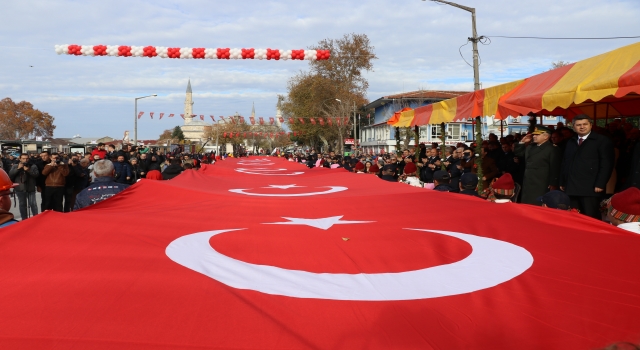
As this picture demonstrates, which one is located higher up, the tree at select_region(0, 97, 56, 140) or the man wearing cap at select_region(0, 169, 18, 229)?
the tree at select_region(0, 97, 56, 140)

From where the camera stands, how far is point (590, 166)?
723 cm

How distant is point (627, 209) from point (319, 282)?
297 centimetres

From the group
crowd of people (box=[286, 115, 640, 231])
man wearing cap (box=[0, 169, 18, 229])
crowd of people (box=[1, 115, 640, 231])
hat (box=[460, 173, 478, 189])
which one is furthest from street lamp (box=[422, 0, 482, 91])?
man wearing cap (box=[0, 169, 18, 229])

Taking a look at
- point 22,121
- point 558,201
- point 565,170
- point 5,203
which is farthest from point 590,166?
point 22,121

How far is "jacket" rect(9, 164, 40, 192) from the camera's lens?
40.9 feet

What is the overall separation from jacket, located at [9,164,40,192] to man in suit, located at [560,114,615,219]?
10662 mm

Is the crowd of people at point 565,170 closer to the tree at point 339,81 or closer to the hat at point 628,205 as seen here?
the hat at point 628,205

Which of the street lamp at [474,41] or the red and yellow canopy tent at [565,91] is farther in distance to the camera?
the street lamp at [474,41]

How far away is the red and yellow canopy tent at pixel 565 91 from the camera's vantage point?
633 cm

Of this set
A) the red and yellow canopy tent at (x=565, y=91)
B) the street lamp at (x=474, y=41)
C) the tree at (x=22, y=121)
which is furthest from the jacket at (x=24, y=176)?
the tree at (x=22, y=121)

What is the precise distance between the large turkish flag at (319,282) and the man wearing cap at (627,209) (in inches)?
10.5

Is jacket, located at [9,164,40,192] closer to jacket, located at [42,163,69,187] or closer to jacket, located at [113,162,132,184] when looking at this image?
jacket, located at [42,163,69,187]

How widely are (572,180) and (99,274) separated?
6.18 m

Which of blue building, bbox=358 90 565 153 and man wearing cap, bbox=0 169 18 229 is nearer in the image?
man wearing cap, bbox=0 169 18 229
